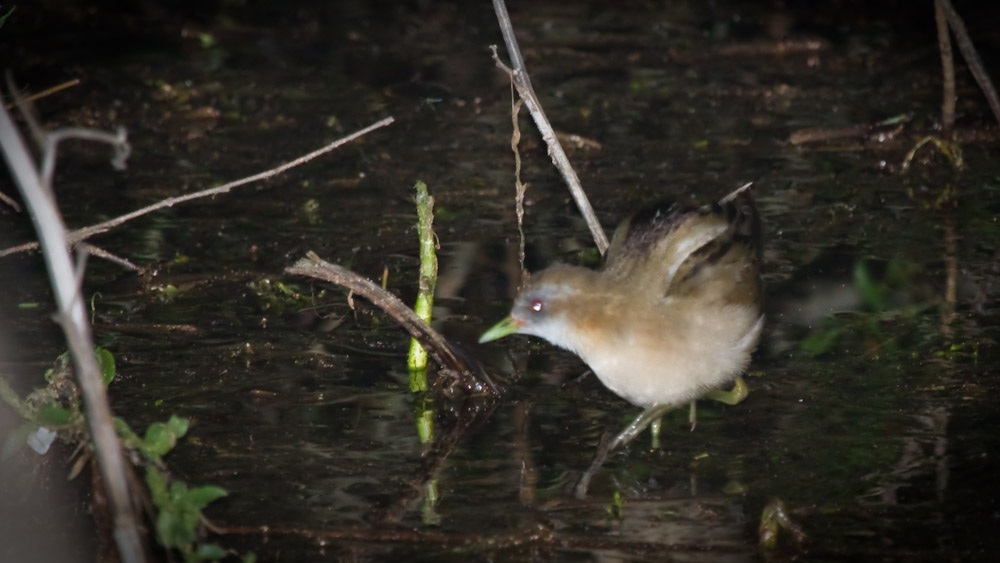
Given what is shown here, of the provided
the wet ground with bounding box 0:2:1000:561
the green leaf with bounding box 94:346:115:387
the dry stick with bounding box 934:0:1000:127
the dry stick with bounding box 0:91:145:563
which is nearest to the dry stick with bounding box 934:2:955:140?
the dry stick with bounding box 934:0:1000:127

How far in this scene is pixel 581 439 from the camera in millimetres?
4285

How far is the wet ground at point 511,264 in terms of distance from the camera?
384 centimetres

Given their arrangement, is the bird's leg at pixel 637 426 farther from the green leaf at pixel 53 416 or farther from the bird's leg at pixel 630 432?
the green leaf at pixel 53 416

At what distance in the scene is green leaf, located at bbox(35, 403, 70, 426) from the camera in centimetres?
357

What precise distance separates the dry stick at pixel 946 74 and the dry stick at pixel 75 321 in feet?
15.7

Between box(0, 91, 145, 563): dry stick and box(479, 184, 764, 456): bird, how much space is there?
1.60 metres

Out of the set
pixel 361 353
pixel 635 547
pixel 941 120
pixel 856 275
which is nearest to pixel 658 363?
pixel 635 547

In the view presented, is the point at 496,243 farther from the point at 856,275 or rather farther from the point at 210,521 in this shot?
the point at 210,521

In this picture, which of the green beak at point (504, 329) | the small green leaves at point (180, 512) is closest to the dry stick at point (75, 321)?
the small green leaves at point (180, 512)

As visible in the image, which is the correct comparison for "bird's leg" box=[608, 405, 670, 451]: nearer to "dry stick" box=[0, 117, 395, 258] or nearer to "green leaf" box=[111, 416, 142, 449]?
"dry stick" box=[0, 117, 395, 258]

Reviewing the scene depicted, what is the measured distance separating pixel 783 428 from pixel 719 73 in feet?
16.8

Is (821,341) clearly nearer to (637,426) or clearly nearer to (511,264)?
(637,426)

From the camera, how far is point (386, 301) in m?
4.44

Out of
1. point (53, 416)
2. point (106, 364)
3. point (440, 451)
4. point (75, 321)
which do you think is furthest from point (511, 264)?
point (75, 321)
